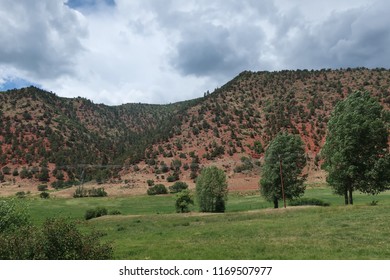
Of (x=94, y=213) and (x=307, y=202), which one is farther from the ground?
(x=307, y=202)

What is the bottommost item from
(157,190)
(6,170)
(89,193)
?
(89,193)

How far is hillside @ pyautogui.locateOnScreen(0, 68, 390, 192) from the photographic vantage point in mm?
129625

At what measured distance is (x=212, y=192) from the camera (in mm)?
63625

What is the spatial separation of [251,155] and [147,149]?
1571 inches

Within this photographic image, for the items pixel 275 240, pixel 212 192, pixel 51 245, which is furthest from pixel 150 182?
pixel 51 245

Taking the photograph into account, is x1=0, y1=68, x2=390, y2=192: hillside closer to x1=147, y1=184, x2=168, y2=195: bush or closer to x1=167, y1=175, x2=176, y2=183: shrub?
x1=167, y1=175, x2=176, y2=183: shrub

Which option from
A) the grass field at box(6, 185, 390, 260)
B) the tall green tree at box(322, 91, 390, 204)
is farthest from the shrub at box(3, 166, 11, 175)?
the tall green tree at box(322, 91, 390, 204)

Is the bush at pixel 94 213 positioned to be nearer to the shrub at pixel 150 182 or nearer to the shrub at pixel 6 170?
the shrub at pixel 150 182

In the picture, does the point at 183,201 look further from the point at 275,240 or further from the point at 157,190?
the point at 157,190

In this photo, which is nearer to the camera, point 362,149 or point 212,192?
point 362,149

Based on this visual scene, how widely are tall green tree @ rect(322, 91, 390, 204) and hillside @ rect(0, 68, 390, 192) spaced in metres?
66.4

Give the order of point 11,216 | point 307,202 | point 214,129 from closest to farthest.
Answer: point 11,216 < point 307,202 < point 214,129

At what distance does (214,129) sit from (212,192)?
78.7m
